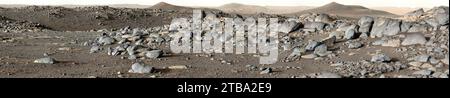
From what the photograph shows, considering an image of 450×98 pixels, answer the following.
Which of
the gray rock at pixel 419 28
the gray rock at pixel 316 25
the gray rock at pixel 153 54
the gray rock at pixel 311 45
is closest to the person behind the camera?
the gray rock at pixel 311 45

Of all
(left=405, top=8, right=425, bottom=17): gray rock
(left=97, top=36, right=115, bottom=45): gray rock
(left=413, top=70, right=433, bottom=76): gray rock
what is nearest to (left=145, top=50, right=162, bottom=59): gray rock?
(left=97, top=36, right=115, bottom=45): gray rock

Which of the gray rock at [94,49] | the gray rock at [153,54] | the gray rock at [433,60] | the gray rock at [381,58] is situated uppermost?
the gray rock at [433,60]

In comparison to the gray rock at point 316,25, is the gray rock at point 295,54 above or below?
below

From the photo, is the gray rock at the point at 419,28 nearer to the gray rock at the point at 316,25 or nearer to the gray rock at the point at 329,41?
the gray rock at the point at 329,41

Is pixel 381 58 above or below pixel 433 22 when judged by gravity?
below

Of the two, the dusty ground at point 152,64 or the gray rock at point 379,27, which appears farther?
the gray rock at point 379,27

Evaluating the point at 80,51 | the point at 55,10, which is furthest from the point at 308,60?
the point at 55,10

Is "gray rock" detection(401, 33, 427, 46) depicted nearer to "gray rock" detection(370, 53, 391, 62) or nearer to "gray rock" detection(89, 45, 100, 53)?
"gray rock" detection(370, 53, 391, 62)

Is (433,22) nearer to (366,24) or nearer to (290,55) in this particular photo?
(366,24)

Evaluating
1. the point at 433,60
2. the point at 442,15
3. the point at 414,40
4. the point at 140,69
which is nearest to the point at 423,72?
the point at 433,60

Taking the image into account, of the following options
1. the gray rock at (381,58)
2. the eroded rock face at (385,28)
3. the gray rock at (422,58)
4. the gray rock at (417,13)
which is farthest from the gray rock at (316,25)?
the gray rock at (422,58)

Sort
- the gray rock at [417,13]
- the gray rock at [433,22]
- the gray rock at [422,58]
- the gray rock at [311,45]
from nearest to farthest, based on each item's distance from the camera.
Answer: the gray rock at [422,58], the gray rock at [311,45], the gray rock at [433,22], the gray rock at [417,13]
